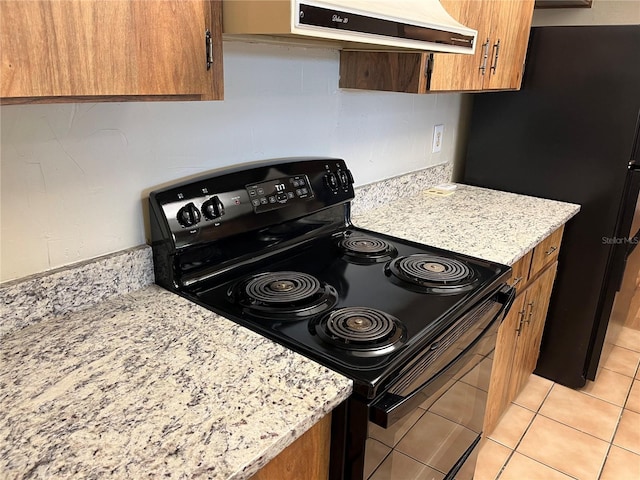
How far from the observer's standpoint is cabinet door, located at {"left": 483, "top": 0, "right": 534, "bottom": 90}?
5.75ft

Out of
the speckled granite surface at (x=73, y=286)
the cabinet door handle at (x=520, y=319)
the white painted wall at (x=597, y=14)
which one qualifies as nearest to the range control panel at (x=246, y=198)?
the speckled granite surface at (x=73, y=286)

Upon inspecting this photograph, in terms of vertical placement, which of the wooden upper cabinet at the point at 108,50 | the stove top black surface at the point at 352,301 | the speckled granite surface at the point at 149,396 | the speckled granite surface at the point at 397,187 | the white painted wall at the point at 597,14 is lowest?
the speckled granite surface at the point at 149,396

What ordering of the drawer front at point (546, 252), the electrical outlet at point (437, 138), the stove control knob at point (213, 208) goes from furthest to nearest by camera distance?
1. the electrical outlet at point (437, 138)
2. the drawer front at point (546, 252)
3. the stove control knob at point (213, 208)

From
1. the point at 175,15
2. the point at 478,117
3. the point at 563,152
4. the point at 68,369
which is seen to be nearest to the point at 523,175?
the point at 563,152

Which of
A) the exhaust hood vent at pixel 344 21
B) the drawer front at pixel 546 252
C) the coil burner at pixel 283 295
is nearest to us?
the exhaust hood vent at pixel 344 21

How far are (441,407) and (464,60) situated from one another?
1092mm

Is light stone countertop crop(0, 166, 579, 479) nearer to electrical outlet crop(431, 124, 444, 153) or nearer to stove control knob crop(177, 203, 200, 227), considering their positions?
stove control knob crop(177, 203, 200, 227)

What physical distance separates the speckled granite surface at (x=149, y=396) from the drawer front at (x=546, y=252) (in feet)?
3.99

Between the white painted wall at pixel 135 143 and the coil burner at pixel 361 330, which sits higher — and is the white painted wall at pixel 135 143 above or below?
above

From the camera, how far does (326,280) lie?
1.31 meters

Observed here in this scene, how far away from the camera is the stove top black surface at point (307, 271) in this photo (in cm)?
102

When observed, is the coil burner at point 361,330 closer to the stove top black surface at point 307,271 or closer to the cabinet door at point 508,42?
the stove top black surface at point 307,271

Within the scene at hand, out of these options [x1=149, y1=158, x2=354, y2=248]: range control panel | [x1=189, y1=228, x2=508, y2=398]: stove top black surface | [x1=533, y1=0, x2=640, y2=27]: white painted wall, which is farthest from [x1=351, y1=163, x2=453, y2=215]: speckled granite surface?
[x1=533, y1=0, x2=640, y2=27]: white painted wall

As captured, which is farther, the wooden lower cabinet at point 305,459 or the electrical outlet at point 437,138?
the electrical outlet at point 437,138
